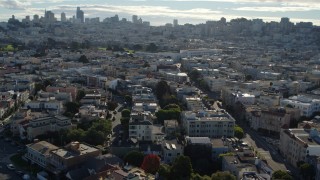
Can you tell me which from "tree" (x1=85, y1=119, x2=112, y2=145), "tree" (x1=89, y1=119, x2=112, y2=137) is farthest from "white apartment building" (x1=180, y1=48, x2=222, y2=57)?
"tree" (x1=85, y1=119, x2=112, y2=145)

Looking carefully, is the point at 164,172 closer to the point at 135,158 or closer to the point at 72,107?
the point at 135,158

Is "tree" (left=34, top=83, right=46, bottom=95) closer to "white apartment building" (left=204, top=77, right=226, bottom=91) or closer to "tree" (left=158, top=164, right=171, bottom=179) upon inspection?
"white apartment building" (left=204, top=77, right=226, bottom=91)

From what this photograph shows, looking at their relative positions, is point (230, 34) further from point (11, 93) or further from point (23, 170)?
point (23, 170)

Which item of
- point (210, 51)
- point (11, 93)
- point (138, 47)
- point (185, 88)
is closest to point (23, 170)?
point (11, 93)

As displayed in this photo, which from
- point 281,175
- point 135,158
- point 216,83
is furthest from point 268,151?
point 216,83

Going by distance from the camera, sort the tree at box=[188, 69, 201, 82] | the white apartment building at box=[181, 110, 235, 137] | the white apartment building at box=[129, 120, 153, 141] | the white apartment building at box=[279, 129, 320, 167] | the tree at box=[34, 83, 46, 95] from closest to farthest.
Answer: the white apartment building at box=[279, 129, 320, 167], the white apartment building at box=[129, 120, 153, 141], the white apartment building at box=[181, 110, 235, 137], the tree at box=[34, 83, 46, 95], the tree at box=[188, 69, 201, 82]
